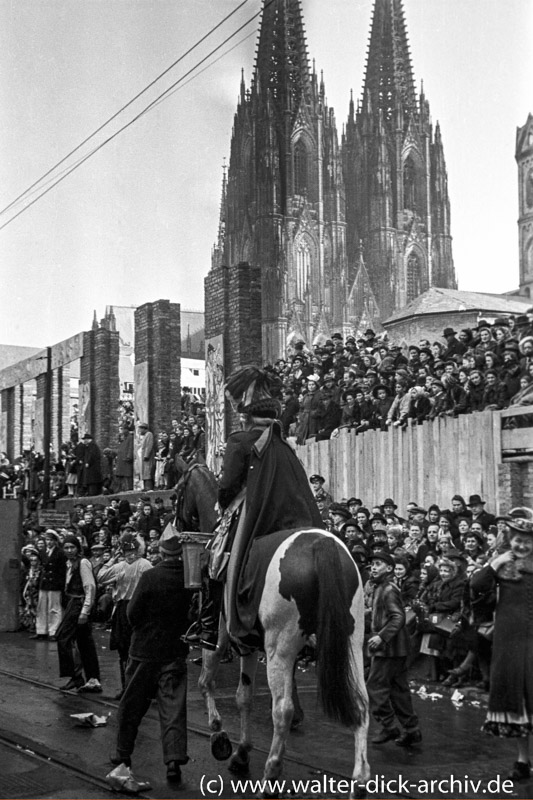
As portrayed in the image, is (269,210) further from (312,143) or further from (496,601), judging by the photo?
(496,601)

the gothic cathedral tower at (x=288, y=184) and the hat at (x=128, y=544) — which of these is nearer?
the hat at (x=128, y=544)

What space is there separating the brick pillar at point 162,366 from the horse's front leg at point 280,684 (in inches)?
849

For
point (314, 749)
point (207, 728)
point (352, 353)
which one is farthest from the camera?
point (352, 353)

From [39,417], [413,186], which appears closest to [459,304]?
[39,417]

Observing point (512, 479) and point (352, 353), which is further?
point (352, 353)

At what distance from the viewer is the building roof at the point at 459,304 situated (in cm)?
4134

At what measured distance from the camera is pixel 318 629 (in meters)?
6.82

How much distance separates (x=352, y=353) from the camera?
21.9m

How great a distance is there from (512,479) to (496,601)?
25.6 feet

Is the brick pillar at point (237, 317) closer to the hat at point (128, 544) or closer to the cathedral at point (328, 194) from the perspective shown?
the hat at point (128, 544)

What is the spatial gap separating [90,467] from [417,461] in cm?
1276

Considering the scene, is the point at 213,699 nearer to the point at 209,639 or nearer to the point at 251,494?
the point at 209,639

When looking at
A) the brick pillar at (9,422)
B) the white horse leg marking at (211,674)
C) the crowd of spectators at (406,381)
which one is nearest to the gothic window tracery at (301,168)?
the brick pillar at (9,422)

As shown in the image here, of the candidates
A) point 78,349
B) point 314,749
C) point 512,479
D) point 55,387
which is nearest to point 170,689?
point 314,749
